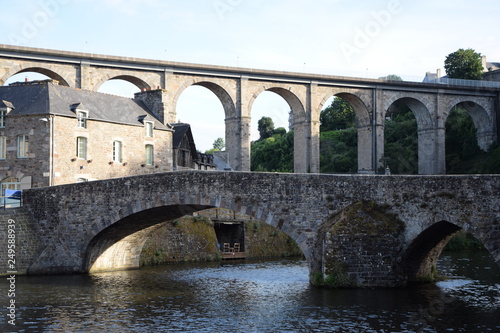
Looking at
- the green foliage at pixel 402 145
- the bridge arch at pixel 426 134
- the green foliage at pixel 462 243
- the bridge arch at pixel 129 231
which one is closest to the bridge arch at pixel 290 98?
the bridge arch at pixel 426 134

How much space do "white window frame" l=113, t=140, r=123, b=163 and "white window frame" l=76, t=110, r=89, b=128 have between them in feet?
6.74

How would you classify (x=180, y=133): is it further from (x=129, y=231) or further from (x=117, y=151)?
(x=129, y=231)

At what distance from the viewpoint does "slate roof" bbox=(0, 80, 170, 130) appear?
103 ft

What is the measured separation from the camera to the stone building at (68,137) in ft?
101

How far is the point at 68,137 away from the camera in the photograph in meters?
31.5

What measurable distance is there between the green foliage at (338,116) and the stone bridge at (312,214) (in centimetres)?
5382

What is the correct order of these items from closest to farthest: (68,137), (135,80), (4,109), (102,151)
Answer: (4,109), (68,137), (102,151), (135,80)

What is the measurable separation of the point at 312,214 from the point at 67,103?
580 inches

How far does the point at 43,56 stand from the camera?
40.0 meters

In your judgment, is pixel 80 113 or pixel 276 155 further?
pixel 276 155

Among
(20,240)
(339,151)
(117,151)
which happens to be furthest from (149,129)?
(339,151)

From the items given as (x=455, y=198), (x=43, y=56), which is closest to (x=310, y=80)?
(x=43, y=56)

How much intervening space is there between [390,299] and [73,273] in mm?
13163

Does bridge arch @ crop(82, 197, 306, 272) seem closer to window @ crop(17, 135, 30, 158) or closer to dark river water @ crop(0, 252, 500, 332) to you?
dark river water @ crop(0, 252, 500, 332)
